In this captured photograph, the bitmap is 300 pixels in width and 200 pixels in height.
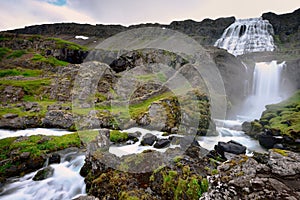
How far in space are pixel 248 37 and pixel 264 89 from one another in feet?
223

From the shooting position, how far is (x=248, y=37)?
325ft

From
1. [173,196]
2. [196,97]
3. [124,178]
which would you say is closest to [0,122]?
[124,178]

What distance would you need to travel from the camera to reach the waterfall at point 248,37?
3647 inches

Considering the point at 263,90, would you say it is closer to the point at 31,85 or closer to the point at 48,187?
the point at 48,187

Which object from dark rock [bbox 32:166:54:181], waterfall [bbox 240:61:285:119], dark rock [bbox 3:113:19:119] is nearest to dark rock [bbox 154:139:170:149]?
dark rock [bbox 32:166:54:181]

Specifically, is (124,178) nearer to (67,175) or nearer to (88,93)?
(67,175)

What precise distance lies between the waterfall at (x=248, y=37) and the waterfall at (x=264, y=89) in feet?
158

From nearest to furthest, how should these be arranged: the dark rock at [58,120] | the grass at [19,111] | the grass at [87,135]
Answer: the grass at [87,135] < the dark rock at [58,120] < the grass at [19,111]

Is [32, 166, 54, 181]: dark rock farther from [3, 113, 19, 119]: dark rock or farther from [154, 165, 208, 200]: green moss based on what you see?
[3, 113, 19, 119]: dark rock

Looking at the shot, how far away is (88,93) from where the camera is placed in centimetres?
3145

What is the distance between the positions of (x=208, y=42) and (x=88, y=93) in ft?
315

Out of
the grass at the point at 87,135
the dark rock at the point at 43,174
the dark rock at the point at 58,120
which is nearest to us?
the dark rock at the point at 43,174

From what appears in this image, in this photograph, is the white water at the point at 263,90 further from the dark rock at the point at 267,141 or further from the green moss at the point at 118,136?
the green moss at the point at 118,136

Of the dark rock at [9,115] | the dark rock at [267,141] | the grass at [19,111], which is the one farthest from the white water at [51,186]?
the dark rock at [267,141]
